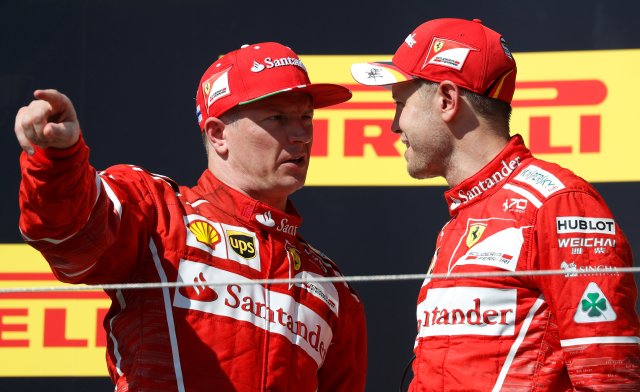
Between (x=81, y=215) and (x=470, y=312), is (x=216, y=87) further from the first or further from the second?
(x=470, y=312)

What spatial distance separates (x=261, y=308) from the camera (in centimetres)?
195

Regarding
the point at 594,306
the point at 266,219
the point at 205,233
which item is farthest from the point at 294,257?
the point at 594,306

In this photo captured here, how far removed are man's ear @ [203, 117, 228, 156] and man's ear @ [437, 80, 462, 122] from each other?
1.48 feet

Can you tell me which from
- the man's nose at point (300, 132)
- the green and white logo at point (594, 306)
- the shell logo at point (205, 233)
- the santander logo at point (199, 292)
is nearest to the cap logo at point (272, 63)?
the man's nose at point (300, 132)

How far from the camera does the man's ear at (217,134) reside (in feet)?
6.97

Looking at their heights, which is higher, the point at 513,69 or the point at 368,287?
the point at 513,69

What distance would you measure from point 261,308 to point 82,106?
97cm

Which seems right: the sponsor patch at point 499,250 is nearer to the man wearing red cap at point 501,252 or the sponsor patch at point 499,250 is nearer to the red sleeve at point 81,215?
the man wearing red cap at point 501,252

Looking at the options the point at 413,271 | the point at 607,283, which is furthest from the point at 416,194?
the point at 607,283

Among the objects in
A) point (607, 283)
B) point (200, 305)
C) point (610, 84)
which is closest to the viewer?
point (607, 283)

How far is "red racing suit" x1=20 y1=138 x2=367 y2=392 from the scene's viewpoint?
184 cm

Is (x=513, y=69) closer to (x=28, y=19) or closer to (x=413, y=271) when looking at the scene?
(x=413, y=271)

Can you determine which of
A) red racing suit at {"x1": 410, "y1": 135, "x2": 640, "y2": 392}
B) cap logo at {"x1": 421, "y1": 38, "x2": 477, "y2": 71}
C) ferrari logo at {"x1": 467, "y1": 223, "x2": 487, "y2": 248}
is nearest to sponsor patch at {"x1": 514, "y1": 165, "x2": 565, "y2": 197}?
red racing suit at {"x1": 410, "y1": 135, "x2": 640, "y2": 392}

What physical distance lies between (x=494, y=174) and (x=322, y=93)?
1.53 feet
